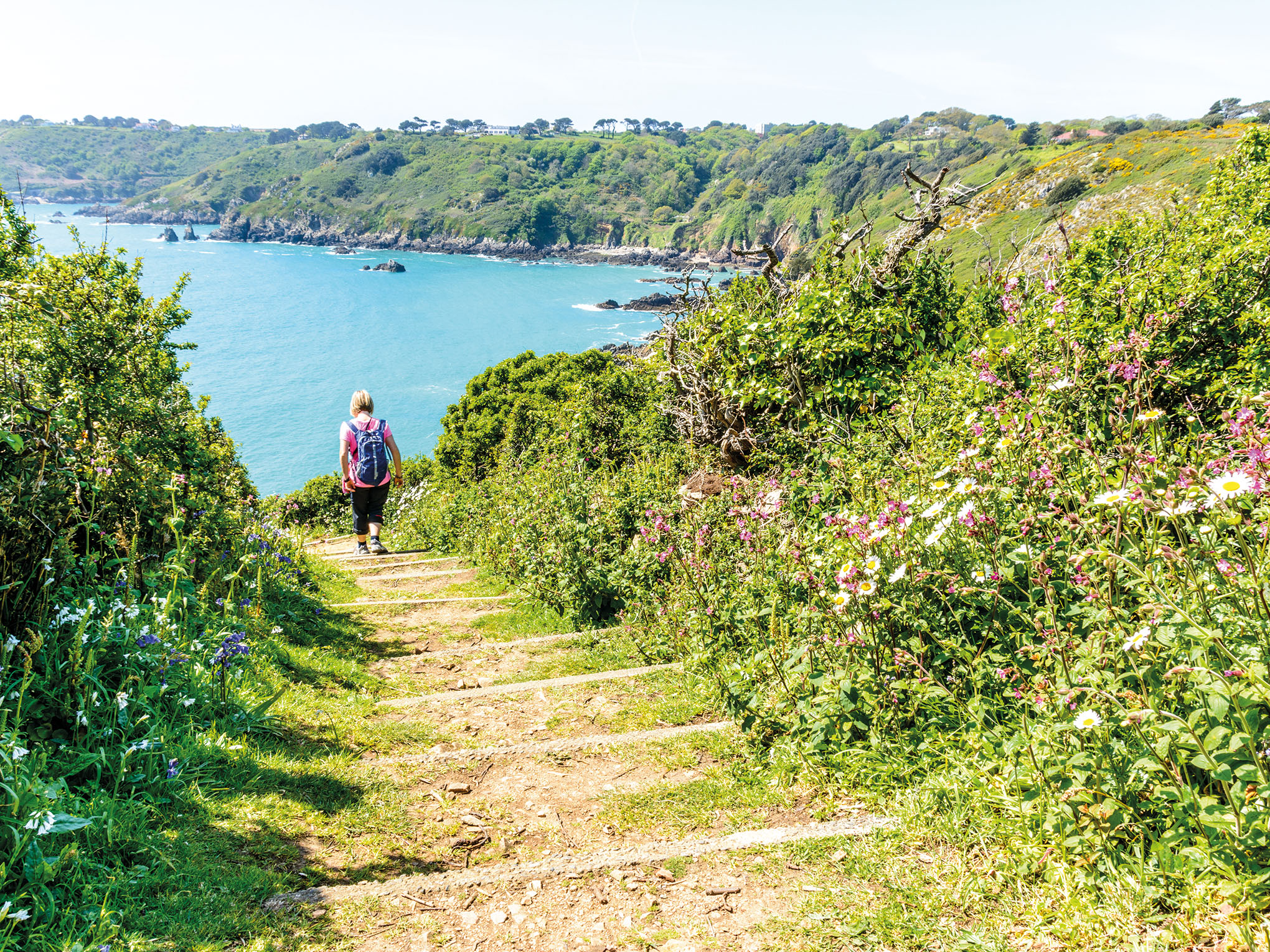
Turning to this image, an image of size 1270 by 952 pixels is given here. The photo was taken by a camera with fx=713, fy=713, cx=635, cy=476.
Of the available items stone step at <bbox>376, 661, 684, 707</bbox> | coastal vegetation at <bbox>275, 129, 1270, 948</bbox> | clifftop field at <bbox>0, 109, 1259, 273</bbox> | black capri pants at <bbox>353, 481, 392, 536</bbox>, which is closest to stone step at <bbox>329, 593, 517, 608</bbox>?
coastal vegetation at <bbox>275, 129, 1270, 948</bbox>

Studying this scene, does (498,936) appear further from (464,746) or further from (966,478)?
(966,478)

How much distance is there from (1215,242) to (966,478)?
468cm

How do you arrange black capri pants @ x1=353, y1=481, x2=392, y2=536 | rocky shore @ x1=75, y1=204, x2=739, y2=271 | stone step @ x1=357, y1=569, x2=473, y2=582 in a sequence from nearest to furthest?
stone step @ x1=357, y1=569, x2=473, y2=582 < black capri pants @ x1=353, y1=481, x2=392, y2=536 < rocky shore @ x1=75, y1=204, x2=739, y2=271

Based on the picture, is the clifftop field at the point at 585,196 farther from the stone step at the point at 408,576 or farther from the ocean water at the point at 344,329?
the stone step at the point at 408,576

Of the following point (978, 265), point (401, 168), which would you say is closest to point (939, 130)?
point (401, 168)

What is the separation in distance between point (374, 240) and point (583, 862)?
187329mm

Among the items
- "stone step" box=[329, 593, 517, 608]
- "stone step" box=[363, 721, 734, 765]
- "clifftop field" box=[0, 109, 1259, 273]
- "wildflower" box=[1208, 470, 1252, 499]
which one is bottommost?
"stone step" box=[329, 593, 517, 608]

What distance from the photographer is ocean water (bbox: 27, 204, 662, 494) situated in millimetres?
69750

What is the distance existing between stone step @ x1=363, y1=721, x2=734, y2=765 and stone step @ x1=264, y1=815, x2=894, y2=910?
91 centimetres

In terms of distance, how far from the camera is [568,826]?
306 centimetres

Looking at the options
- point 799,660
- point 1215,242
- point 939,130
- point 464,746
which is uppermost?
point 939,130

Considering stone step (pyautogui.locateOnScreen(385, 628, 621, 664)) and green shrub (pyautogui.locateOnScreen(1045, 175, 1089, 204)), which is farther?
green shrub (pyautogui.locateOnScreen(1045, 175, 1089, 204))

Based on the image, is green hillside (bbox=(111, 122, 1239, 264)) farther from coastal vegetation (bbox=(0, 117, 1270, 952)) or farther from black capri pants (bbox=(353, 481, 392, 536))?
coastal vegetation (bbox=(0, 117, 1270, 952))

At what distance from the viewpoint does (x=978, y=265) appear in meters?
7.89
